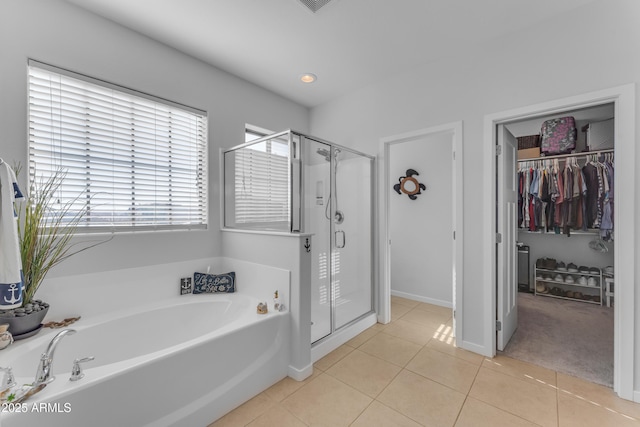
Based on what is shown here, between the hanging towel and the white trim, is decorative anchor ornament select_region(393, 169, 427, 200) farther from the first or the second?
the hanging towel

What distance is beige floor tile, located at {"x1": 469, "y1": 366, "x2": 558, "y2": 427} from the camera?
165 cm

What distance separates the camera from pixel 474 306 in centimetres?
239

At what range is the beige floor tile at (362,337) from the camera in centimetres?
259

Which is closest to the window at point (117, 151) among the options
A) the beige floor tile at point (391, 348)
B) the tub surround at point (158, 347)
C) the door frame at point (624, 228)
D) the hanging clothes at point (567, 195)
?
the tub surround at point (158, 347)

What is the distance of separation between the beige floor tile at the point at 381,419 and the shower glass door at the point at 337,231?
2.65ft

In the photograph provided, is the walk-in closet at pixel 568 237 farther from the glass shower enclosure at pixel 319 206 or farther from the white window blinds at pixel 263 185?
the white window blinds at pixel 263 185

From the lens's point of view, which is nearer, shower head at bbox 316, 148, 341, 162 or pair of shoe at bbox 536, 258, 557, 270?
shower head at bbox 316, 148, 341, 162

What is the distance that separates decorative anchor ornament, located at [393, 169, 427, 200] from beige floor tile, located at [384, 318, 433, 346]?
1694 mm

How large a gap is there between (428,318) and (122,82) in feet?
12.4

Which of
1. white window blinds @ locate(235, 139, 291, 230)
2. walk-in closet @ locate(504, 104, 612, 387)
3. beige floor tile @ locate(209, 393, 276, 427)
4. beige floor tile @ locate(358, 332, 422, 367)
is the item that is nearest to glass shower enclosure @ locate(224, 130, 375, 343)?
white window blinds @ locate(235, 139, 291, 230)

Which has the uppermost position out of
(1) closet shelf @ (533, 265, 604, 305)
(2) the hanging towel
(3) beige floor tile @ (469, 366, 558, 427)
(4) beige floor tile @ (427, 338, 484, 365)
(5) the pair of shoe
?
(2) the hanging towel

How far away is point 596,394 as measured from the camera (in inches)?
71.8

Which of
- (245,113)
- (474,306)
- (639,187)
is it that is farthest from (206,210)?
(639,187)

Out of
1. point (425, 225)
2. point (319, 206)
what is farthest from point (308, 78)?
point (425, 225)
